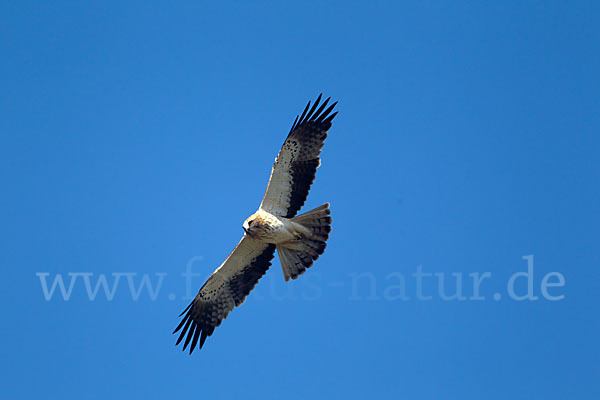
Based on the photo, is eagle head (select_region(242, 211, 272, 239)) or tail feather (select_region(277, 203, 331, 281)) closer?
eagle head (select_region(242, 211, 272, 239))

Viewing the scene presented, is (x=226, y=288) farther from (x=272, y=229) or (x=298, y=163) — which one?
(x=298, y=163)

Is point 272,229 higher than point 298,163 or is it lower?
lower

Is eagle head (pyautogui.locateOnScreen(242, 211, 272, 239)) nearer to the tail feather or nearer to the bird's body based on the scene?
the bird's body

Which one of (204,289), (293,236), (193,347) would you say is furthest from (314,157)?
(193,347)

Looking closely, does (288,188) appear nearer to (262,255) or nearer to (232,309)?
(262,255)

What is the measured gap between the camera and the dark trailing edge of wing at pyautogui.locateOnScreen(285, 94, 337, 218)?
A: 1023 cm

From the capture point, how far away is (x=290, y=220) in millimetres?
10352

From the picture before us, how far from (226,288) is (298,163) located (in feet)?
7.62

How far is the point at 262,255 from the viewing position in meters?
10.8

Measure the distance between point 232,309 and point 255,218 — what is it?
1640 millimetres

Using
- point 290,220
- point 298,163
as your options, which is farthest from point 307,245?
point 298,163

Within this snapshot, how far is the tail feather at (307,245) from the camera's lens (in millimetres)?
10320

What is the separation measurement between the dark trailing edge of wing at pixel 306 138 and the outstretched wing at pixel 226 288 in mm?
838

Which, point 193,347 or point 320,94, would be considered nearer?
point 320,94
